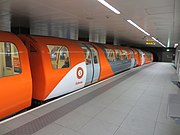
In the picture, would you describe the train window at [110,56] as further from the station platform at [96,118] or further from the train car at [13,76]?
the train car at [13,76]

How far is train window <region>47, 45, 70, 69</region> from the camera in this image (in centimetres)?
420

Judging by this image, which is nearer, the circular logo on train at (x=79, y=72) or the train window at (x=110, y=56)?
the circular logo on train at (x=79, y=72)

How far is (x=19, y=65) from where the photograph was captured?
334cm

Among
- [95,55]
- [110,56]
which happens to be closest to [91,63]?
[95,55]

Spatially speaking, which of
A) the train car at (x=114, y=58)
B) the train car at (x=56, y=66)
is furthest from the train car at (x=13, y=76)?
the train car at (x=114, y=58)

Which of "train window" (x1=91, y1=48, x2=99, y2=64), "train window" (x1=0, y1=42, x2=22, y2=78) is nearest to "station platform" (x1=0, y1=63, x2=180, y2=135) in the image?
"train window" (x1=0, y1=42, x2=22, y2=78)

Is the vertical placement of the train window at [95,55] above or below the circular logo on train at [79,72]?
above

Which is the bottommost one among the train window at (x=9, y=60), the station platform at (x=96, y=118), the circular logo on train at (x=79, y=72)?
the station platform at (x=96, y=118)

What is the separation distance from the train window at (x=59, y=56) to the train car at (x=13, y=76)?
2.74 ft

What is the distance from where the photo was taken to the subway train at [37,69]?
3127 millimetres

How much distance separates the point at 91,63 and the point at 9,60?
3.32 metres

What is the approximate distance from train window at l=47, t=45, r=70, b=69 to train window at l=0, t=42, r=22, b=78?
984 millimetres

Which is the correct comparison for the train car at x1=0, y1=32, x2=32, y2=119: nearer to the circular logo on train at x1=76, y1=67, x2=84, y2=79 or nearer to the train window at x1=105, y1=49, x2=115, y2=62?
the circular logo on train at x1=76, y1=67, x2=84, y2=79

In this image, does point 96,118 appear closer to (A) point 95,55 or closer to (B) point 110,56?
(A) point 95,55
